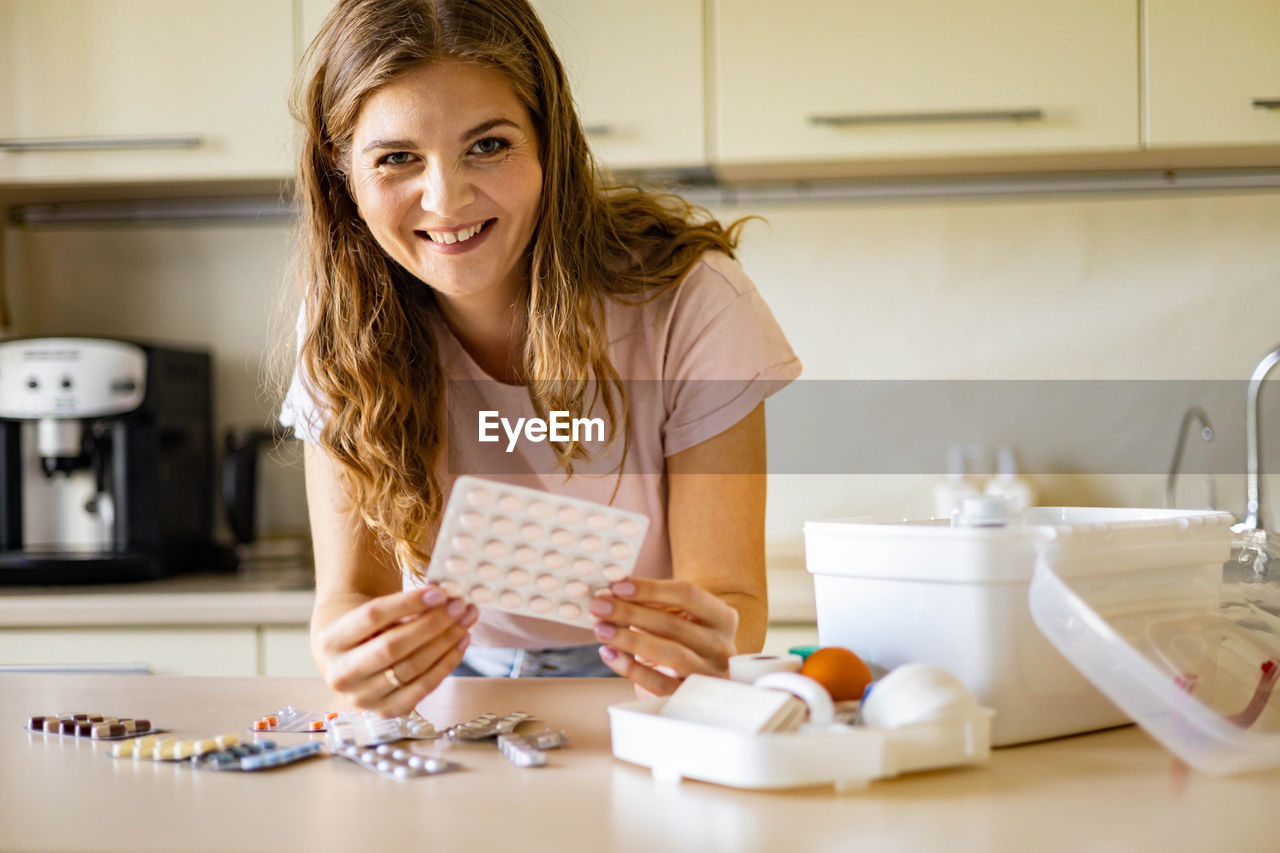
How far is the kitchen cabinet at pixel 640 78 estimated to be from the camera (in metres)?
1.84

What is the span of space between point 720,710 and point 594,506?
0.45ft

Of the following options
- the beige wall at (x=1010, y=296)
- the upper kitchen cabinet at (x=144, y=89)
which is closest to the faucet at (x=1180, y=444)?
the beige wall at (x=1010, y=296)

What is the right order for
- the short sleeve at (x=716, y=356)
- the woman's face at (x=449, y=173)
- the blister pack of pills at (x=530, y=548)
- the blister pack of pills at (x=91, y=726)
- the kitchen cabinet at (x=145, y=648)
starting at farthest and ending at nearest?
the kitchen cabinet at (x=145, y=648), the short sleeve at (x=716, y=356), the woman's face at (x=449, y=173), the blister pack of pills at (x=91, y=726), the blister pack of pills at (x=530, y=548)

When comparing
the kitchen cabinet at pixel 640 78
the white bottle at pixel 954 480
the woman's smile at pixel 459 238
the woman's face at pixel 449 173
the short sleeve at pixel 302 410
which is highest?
the kitchen cabinet at pixel 640 78

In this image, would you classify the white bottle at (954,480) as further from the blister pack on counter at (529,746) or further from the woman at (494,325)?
the blister pack on counter at (529,746)

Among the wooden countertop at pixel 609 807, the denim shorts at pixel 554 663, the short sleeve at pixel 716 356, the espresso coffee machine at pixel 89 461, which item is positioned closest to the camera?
the wooden countertop at pixel 609 807

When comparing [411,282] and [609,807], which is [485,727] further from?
[411,282]

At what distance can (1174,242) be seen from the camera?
2.02m

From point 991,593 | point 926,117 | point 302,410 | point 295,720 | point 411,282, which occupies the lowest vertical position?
point 295,720

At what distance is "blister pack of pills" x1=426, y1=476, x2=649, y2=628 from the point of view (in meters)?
0.67

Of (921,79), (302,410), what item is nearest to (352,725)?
(302,410)

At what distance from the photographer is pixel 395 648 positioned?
76 cm

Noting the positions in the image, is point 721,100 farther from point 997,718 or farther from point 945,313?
point 997,718

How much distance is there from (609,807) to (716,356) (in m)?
0.56
